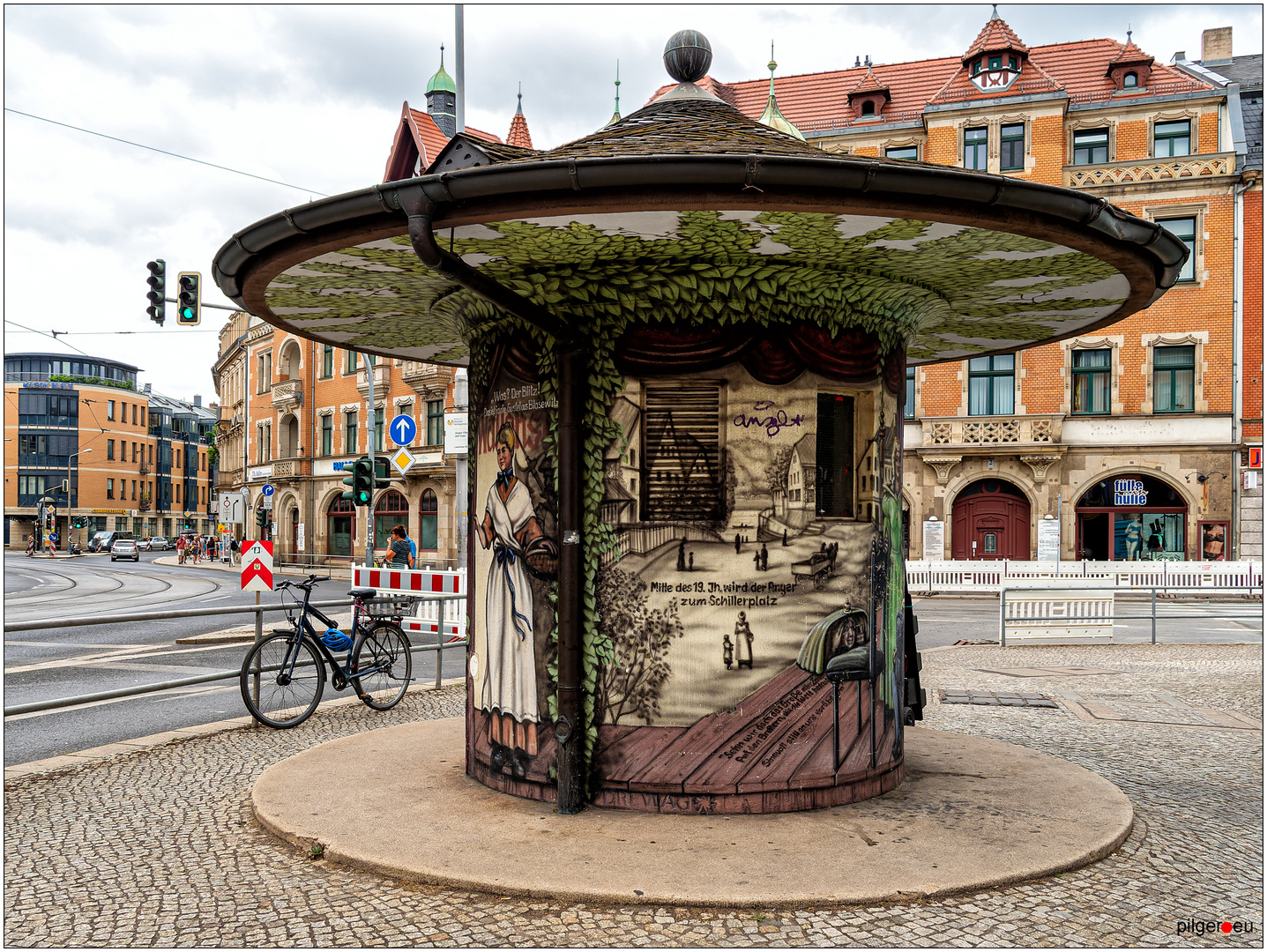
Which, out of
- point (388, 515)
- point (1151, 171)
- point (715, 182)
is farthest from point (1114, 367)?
point (715, 182)

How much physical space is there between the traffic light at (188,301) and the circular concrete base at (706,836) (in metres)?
15.0

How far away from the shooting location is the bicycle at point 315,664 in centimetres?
857

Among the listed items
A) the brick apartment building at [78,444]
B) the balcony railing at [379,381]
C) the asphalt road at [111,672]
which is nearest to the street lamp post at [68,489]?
the brick apartment building at [78,444]

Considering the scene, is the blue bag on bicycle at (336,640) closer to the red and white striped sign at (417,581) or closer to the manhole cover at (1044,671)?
the red and white striped sign at (417,581)

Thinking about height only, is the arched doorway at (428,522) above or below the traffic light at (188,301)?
below

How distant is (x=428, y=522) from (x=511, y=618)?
36.5 metres

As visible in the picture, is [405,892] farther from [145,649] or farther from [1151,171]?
[1151,171]

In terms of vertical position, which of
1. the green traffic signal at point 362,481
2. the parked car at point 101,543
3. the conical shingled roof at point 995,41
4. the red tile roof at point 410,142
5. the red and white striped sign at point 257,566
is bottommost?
the parked car at point 101,543

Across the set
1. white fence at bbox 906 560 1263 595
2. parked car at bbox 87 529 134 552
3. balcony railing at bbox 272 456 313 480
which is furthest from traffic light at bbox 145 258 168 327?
parked car at bbox 87 529 134 552

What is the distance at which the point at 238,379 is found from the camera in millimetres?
62125

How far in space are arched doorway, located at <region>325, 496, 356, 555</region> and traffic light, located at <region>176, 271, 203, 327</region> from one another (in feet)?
89.0

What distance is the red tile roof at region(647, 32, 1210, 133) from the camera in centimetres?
3317

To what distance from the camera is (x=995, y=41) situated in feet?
110

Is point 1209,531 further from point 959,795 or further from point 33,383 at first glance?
point 33,383
